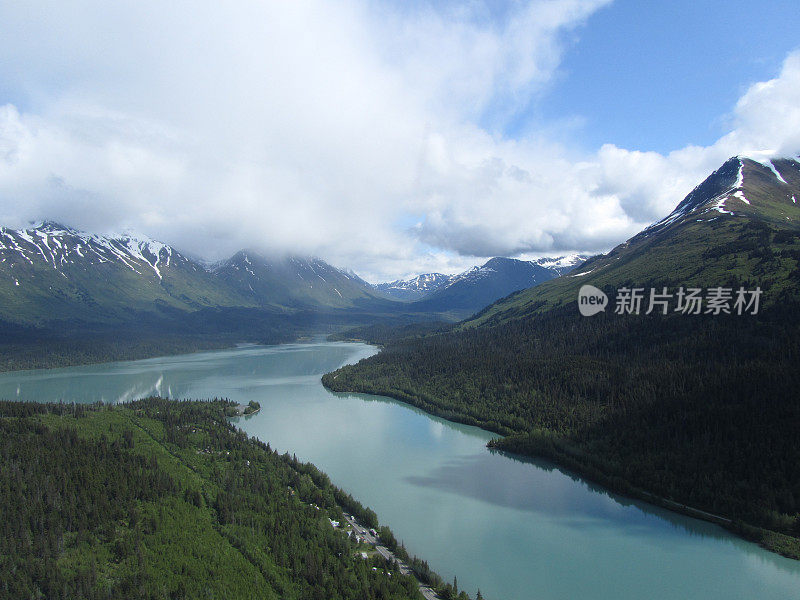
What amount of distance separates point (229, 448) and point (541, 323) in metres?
91.9

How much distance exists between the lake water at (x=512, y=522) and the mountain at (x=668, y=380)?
3.37 metres

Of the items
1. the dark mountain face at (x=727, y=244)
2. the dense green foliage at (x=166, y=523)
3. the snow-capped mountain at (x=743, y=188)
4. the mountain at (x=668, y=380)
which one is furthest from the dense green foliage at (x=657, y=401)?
the snow-capped mountain at (x=743, y=188)

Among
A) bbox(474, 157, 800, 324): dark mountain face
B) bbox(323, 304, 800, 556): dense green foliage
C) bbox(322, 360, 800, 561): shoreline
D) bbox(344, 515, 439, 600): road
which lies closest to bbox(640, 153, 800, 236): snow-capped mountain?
bbox(474, 157, 800, 324): dark mountain face

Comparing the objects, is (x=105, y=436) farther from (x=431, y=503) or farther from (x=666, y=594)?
(x=666, y=594)

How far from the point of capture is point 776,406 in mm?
51250

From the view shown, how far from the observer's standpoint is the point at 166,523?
124 feet

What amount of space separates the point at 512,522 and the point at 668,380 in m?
39.0

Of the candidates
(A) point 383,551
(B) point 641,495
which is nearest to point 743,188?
→ (B) point 641,495

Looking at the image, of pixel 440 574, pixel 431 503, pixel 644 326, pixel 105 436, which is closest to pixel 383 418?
pixel 431 503

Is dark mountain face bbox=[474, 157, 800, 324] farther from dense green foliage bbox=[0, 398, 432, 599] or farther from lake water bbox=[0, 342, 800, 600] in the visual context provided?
dense green foliage bbox=[0, 398, 432, 599]

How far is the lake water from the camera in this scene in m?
33.4

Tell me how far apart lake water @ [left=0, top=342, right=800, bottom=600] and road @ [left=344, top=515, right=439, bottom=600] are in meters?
2.50

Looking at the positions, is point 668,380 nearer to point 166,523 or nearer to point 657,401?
point 657,401

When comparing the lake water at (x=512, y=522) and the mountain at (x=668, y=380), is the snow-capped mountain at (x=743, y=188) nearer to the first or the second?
the mountain at (x=668, y=380)
